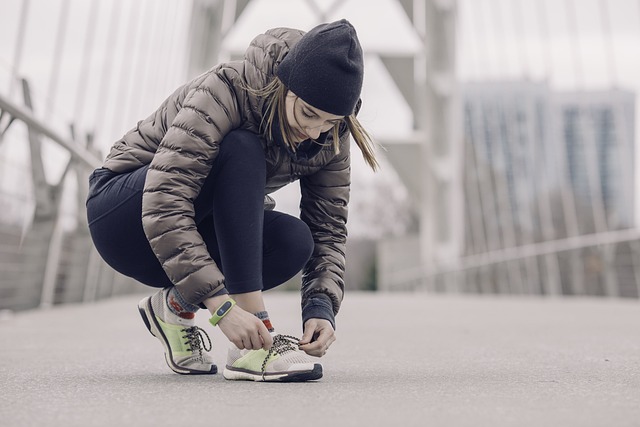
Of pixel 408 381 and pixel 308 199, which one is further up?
pixel 308 199

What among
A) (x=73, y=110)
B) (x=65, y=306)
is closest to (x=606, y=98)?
(x=73, y=110)

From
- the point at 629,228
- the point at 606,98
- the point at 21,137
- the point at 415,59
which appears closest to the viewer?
the point at 21,137

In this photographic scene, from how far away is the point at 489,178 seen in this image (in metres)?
15.7

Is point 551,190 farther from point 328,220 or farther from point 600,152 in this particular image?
point 328,220

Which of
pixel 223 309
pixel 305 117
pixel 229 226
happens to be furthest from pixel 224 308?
pixel 305 117

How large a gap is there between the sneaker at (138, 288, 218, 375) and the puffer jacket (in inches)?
9.6

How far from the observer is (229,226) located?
1862mm

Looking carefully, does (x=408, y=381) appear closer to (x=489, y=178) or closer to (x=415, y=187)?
(x=489, y=178)

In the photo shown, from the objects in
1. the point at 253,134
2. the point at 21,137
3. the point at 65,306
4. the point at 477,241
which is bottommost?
the point at 477,241

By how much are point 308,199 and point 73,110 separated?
534cm

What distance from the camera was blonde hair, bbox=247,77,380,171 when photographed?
1856 millimetres

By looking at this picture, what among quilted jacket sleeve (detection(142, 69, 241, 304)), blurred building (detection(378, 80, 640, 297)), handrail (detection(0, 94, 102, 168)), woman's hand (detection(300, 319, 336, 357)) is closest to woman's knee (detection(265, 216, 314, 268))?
woman's hand (detection(300, 319, 336, 357))

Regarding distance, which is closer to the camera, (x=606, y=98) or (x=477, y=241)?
(x=606, y=98)

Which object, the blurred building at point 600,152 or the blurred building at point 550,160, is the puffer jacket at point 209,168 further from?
the blurred building at point 550,160
